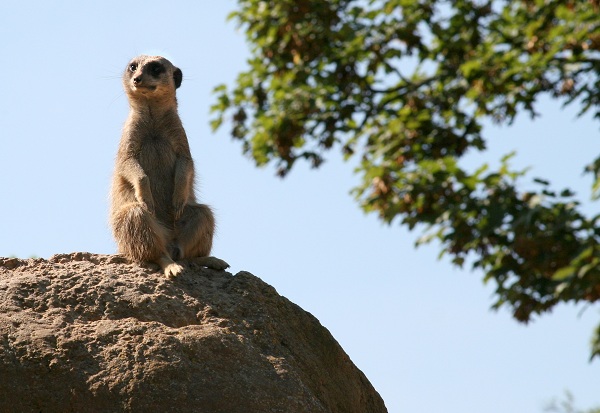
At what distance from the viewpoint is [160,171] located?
8938 mm

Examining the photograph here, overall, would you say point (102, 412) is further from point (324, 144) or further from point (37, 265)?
point (324, 144)

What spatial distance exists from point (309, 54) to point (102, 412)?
399 cm

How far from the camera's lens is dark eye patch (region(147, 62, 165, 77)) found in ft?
31.0

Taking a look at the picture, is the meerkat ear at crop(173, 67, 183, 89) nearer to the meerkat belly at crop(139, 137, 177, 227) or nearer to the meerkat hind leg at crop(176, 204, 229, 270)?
the meerkat belly at crop(139, 137, 177, 227)

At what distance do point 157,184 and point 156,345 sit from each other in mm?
2373

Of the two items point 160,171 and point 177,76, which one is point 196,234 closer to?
point 160,171

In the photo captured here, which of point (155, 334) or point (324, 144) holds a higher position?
point (324, 144)

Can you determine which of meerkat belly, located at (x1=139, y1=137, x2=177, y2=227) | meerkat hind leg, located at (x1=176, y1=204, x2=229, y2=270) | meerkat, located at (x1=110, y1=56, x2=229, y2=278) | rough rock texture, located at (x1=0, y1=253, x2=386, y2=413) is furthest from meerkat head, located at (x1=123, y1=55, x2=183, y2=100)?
rough rock texture, located at (x1=0, y1=253, x2=386, y2=413)

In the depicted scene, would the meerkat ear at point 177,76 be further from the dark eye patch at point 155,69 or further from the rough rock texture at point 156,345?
the rough rock texture at point 156,345

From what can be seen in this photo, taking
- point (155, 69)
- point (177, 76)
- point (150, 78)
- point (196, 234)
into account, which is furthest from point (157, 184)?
point (177, 76)

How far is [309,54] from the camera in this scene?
9.08m

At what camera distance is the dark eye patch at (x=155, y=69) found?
31.0 ft

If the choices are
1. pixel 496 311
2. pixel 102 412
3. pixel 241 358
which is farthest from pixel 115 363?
pixel 496 311

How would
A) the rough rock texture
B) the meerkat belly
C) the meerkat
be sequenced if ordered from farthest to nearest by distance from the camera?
the meerkat belly
the meerkat
the rough rock texture
